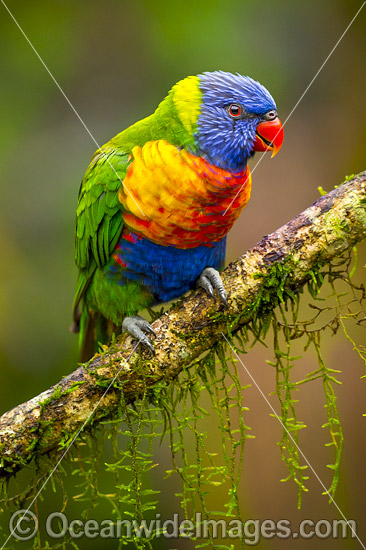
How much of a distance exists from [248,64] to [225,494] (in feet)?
8.93

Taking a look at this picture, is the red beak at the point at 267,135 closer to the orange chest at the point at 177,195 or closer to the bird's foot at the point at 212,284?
the orange chest at the point at 177,195

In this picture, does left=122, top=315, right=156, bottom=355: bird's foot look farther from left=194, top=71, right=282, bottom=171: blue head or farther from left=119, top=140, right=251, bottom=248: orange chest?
left=194, top=71, right=282, bottom=171: blue head

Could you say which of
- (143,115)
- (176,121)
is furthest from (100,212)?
(143,115)

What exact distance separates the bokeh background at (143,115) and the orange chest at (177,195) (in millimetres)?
1466

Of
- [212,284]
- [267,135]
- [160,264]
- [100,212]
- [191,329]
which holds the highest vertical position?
[267,135]

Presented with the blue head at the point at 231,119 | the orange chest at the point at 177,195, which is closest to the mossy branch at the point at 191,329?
the orange chest at the point at 177,195

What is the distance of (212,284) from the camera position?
74.3 inches

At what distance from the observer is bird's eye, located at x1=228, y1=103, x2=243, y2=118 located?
1.97 metres

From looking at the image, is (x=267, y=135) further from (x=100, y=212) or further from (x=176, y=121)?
(x=100, y=212)

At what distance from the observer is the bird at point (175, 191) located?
1891 millimetres

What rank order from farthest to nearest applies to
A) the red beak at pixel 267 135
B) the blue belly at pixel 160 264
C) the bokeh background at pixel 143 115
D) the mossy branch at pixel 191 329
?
the bokeh background at pixel 143 115, the blue belly at pixel 160 264, the red beak at pixel 267 135, the mossy branch at pixel 191 329

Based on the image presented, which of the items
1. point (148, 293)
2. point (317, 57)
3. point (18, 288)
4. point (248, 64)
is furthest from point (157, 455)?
point (317, 57)

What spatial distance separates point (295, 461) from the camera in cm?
173

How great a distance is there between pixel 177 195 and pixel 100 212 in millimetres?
396
